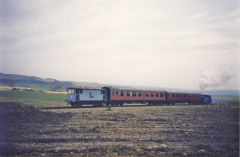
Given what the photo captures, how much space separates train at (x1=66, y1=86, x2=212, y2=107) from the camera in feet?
97.6

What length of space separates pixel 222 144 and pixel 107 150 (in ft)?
21.7

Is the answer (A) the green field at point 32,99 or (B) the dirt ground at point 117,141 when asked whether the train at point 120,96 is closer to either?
(A) the green field at point 32,99

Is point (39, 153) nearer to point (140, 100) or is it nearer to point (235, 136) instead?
point (235, 136)

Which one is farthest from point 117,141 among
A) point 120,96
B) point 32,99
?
point 32,99

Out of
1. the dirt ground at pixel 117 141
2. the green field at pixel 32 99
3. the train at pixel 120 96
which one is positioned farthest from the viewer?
the green field at pixel 32 99

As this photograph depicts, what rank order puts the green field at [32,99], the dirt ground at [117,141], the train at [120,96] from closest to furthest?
the dirt ground at [117,141]
the train at [120,96]
the green field at [32,99]

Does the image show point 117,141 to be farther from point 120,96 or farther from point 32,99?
point 32,99

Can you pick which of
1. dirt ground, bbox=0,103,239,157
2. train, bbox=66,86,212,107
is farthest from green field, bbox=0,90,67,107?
dirt ground, bbox=0,103,239,157

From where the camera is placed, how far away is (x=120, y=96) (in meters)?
35.0

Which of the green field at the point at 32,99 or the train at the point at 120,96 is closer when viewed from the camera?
the train at the point at 120,96

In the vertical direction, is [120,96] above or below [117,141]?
above

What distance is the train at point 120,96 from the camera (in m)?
29.7

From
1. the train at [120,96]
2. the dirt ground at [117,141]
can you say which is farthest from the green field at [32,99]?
the dirt ground at [117,141]

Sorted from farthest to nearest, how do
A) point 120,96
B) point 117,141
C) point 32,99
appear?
point 32,99 → point 120,96 → point 117,141
